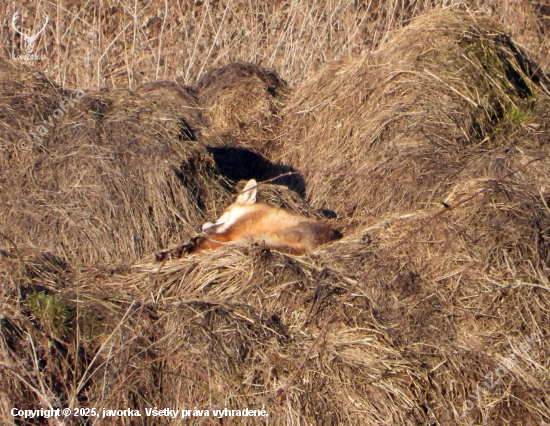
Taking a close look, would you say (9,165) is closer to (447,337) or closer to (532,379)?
(447,337)

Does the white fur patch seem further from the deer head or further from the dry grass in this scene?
the deer head

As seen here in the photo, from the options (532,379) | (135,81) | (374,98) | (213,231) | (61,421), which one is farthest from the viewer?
(135,81)

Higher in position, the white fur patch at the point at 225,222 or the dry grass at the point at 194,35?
the dry grass at the point at 194,35

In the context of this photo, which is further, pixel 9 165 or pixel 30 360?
pixel 9 165

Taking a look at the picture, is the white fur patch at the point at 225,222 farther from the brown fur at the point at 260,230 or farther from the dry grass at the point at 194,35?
the dry grass at the point at 194,35

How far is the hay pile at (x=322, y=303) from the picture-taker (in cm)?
294

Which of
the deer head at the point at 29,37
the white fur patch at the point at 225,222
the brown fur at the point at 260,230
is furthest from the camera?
the deer head at the point at 29,37

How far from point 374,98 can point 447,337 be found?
8.16 feet

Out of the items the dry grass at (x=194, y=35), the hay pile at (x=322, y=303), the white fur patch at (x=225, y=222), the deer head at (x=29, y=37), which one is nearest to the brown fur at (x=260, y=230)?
the white fur patch at (x=225, y=222)

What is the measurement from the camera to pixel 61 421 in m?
2.79

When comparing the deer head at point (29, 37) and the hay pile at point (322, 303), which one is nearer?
the hay pile at point (322, 303)

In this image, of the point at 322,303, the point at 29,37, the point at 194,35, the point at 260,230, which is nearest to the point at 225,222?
the point at 260,230

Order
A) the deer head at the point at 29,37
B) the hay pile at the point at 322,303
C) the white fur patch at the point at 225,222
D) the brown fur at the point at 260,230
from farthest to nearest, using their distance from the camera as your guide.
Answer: the deer head at the point at 29,37 < the white fur patch at the point at 225,222 < the brown fur at the point at 260,230 < the hay pile at the point at 322,303

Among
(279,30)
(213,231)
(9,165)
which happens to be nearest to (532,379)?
(213,231)
